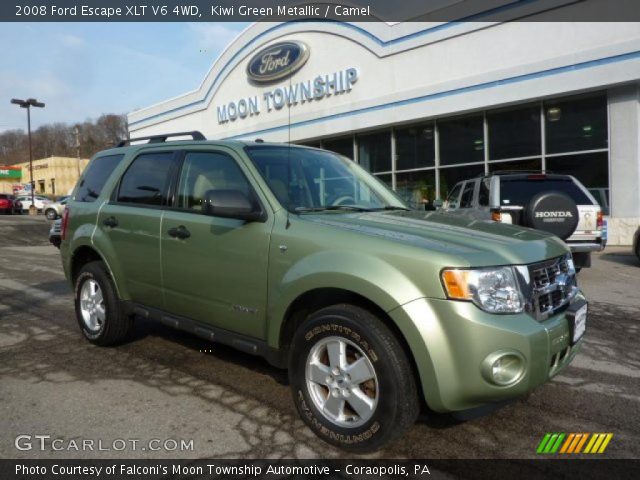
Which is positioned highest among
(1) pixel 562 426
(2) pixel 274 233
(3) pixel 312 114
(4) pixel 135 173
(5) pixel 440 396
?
(3) pixel 312 114

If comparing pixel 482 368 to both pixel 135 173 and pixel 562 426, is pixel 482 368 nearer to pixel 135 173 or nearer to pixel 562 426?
pixel 562 426

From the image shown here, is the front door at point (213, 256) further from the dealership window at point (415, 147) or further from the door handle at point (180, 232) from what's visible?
the dealership window at point (415, 147)

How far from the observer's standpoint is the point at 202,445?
2902 mm

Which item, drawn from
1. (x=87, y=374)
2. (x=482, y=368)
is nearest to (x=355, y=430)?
(x=482, y=368)

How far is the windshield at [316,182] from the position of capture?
11.7ft

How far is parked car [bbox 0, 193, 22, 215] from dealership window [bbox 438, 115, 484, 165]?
3171cm

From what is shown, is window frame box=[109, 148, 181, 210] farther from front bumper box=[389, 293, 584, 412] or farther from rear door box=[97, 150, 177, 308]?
front bumper box=[389, 293, 584, 412]

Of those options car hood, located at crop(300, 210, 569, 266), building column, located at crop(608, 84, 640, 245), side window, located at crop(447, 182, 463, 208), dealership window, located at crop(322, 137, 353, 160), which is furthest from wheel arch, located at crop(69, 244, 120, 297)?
dealership window, located at crop(322, 137, 353, 160)

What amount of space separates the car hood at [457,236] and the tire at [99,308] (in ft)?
7.71

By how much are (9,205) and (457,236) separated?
39238 millimetres

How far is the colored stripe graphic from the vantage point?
2834 mm

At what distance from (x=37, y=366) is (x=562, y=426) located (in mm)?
4168

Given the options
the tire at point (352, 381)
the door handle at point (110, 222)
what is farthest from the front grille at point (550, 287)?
the door handle at point (110, 222)

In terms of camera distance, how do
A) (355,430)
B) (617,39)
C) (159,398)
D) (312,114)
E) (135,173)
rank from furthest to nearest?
(312,114) < (617,39) < (135,173) < (159,398) < (355,430)
